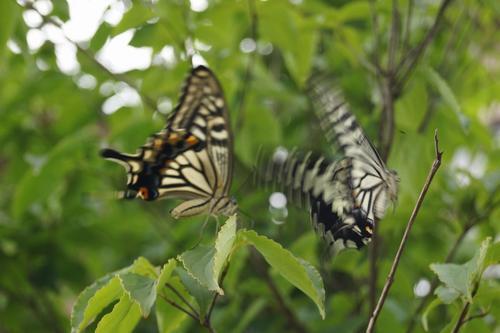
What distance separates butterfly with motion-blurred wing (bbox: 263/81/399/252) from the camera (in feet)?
5.13

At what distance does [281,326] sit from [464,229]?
74cm

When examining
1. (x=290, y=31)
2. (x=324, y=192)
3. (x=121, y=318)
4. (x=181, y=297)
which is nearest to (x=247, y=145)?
(x=290, y=31)

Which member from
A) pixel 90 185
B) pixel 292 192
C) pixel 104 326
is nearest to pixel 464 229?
pixel 292 192

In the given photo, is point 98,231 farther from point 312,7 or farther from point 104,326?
point 104,326

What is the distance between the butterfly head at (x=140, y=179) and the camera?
1.84 metres

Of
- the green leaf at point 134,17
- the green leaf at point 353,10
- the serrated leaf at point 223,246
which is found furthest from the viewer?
the green leaf at point 353,10

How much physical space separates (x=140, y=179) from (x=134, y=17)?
44 centimetres

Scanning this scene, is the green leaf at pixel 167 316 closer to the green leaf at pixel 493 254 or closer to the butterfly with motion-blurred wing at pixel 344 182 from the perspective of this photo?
the butterfly with motion-blurred wing at pixel 344 182

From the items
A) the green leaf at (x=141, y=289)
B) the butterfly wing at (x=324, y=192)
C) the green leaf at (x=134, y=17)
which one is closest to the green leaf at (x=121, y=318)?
the green leaf at (x=141, y=289)

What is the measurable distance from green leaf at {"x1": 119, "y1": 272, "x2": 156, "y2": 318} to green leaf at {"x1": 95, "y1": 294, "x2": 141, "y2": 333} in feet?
0.09

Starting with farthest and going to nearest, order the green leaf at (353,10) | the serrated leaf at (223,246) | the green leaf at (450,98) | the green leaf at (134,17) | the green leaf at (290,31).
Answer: the green leaf at (353,10), the green leaf at (290,31), the green leaf at (134,17), the green leaf at (450,98), the serrated leaf at (223,246)

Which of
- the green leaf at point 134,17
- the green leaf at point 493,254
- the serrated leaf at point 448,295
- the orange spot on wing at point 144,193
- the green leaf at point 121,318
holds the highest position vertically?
the green leaf at point 134,17

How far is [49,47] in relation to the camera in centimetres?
267

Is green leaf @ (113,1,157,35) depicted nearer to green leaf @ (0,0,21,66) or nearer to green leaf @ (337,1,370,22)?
green leaf @ (0,0,21,66)
